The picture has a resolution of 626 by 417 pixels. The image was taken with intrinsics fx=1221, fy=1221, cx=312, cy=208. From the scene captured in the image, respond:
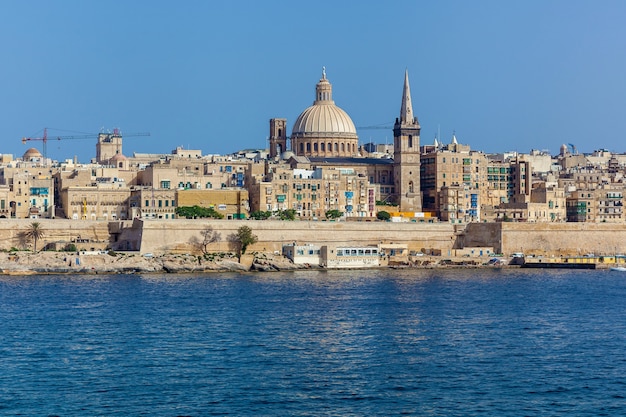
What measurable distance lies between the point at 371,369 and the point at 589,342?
24.7ft

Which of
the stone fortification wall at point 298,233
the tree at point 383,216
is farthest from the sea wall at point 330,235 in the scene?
the tree at point 383,216

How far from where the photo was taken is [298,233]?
215 ft

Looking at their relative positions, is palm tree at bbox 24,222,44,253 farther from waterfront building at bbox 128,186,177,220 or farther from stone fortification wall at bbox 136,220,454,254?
waterfront building at bbox 128,186,177,220

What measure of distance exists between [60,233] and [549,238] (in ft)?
90.2

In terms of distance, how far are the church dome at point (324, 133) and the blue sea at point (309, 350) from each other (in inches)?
1513

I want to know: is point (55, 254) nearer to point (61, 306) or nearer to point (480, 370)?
point (61, 306)

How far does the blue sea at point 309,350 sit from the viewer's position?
24688 millimetres

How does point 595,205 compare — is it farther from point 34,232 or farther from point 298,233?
point 34,232

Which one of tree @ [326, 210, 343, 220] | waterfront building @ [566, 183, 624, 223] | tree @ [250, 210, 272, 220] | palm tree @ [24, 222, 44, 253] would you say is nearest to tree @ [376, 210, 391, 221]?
tree @ [326, 210, 343, 220]

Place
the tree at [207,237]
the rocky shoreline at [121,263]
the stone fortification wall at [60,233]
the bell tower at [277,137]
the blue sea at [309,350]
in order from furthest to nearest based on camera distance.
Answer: the bell tower at [277,137] < the tree at [207,237] < the stone fortification wall at [60,233] < the rocky shoreline at [121,263] < the blue sea at [309,350]

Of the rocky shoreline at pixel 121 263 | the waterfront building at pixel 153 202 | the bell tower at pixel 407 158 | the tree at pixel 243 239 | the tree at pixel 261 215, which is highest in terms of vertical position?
the bell tower at pixel 407 158

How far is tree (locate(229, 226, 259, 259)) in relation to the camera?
6267cm

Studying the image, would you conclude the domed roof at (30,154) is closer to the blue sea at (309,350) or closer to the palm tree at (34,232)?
the palm tree at (34,232)

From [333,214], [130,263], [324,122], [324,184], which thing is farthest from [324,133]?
[130,263]
